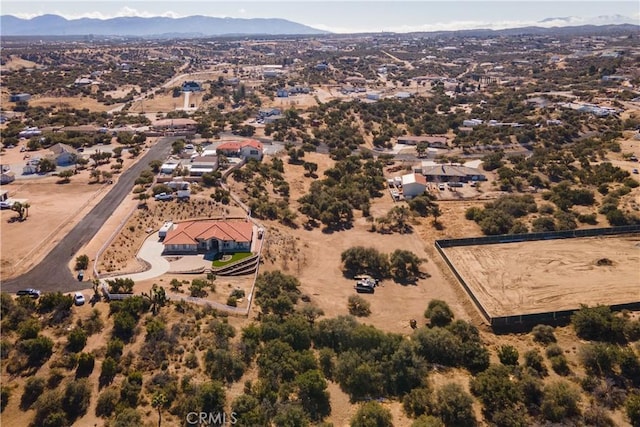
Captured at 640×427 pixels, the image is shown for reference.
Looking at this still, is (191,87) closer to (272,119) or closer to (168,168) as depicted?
(272,119)

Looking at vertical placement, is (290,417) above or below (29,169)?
below

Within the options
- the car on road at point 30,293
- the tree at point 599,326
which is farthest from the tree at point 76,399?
the tree at point 599,326

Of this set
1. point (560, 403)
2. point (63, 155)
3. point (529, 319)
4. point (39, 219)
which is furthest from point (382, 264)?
point (63, 155)

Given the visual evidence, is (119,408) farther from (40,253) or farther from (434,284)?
(434,284)

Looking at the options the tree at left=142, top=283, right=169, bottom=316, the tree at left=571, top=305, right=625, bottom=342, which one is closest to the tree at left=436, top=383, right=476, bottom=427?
the tree at left=571, top=305, right=625, bottom=342

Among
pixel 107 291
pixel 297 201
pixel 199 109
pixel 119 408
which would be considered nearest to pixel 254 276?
pixel 107 291

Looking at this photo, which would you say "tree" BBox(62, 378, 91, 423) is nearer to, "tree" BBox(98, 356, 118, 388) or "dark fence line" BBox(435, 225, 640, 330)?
"tree" BBox(98, 356, 118, 388)
